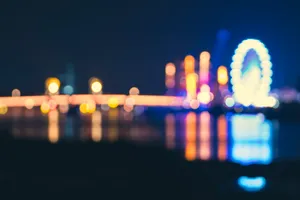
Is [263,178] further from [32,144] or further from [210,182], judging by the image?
[32,144]

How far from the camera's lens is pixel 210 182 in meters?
14.9

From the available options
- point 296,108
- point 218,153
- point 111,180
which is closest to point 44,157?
point 111,180

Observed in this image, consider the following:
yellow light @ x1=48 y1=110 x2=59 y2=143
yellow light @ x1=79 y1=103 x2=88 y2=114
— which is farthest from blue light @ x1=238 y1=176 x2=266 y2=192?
yellow light @ x1=79 y1=103 x2=88 y2=114

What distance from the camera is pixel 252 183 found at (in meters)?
15.3

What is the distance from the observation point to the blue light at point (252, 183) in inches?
554

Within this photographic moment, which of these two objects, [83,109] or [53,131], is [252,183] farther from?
[83,109]

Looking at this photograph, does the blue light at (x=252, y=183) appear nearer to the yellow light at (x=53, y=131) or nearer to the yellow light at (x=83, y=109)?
the yellow light at (x=53, y=131)

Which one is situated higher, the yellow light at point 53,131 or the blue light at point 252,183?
the yellow light at point 53,131

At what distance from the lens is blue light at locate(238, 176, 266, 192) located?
1408 centimetres

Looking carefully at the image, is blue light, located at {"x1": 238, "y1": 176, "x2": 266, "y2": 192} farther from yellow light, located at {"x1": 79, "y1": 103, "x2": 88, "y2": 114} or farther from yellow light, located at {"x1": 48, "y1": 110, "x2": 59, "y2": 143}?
yellow light, located at {"x1": 79, "y1": 103, "x2": 88, "y2": 114}

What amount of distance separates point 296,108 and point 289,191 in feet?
284

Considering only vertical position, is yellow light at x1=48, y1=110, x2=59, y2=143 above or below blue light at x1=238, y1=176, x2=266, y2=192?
above

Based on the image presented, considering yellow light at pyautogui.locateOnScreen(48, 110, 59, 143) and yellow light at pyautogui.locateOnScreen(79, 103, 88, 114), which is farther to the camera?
yellow light at pyautogui.locateOnScreen(79, 103, 88, 114)

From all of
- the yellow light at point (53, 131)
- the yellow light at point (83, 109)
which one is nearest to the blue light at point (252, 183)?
the yellow light at point (53, 131)
